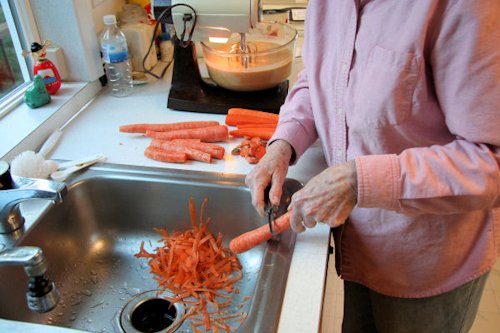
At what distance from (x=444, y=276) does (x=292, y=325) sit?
1.18ft

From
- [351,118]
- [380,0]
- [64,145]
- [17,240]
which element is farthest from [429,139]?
[64,145]

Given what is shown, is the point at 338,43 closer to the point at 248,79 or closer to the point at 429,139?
the point at 429,139

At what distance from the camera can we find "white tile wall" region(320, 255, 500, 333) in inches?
66.3

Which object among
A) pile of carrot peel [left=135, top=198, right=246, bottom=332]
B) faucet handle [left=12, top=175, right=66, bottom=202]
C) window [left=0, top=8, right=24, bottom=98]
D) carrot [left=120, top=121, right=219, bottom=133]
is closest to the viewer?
faucet handle [left=12, top=175, right=66, bottom=202]

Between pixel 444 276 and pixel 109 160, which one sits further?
pixel 109 160

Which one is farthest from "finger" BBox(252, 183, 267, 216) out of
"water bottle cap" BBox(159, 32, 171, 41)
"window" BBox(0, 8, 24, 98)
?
"water bottle cap" BBox(159, 32, 171, 41)

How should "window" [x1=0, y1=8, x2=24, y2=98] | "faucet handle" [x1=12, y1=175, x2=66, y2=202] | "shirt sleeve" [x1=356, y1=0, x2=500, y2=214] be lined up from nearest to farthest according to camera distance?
"shirt sleeve" [x1=356, y1=0, x2=500, y2=214], "faucet handle" [x1=12, y1=175, x2=66, y2=202], "window" [x1=0, y1=8, x2=24, y2=98]

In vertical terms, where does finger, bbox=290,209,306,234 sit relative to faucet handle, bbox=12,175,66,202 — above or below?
below

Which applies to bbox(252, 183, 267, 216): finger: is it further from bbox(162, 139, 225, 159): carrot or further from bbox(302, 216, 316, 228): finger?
bbox(162, 139, 225, 159): carrot

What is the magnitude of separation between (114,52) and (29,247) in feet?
2.71

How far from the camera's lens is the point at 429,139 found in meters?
0.76

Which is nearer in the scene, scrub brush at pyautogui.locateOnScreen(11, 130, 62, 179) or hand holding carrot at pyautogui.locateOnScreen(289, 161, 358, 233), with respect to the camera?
hand holding carrot at pyautogui.locateOnScreen(289, 161, 358, 233)

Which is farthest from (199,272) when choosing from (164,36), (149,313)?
(164,36)

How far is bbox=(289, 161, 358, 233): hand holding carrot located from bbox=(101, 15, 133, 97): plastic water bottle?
889 mm
